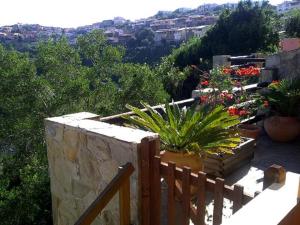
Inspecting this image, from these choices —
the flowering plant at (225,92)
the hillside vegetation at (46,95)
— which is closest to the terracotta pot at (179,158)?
the flowering plant at (225,92)

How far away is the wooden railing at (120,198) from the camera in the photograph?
2.35 meters

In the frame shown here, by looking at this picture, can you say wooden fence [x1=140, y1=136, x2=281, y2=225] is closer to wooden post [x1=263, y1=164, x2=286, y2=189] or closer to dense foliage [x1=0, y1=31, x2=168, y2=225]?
wooden post [x1=263, y1=164, x2=286, y2=189]

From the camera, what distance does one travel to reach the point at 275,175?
195cm

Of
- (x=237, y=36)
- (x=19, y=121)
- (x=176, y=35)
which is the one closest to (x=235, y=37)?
(x=237, y=36)

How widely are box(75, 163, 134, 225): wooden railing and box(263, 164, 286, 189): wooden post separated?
0.93 metres

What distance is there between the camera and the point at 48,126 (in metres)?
3.35

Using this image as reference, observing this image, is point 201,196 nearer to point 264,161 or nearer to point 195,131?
point 195,131

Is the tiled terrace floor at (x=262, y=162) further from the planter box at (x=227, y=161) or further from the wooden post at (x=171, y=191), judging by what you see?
the wooden post at (x=171, y=191)

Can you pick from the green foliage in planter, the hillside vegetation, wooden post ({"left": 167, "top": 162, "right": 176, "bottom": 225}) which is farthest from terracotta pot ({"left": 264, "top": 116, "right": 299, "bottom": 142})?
the hillside vegetation

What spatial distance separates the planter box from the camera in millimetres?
3637

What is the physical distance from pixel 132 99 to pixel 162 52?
116ft

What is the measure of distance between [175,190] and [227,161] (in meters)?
1.37

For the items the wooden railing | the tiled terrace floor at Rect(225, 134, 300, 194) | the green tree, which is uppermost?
the wooden railing

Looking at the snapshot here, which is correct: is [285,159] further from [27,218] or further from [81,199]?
[27,218]
